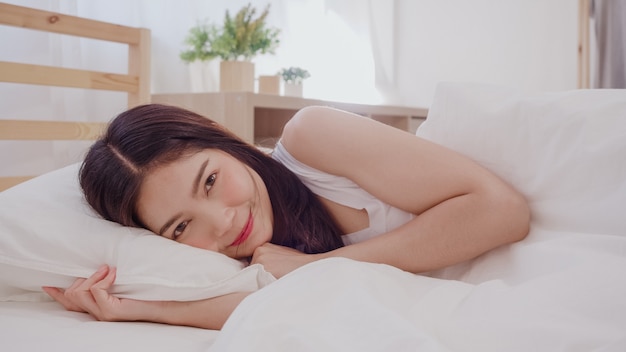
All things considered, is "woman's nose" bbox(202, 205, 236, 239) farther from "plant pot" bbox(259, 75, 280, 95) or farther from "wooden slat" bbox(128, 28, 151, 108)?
"plant pot" bbox(259, 75, 280, 95)

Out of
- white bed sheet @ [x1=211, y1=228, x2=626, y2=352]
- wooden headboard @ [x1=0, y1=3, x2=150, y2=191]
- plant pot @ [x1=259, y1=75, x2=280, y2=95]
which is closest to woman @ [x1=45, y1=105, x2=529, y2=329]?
white bed sheet @ [x1=211, y1=228, x2=626, y2=352]

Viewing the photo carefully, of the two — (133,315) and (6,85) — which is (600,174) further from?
(6,85)

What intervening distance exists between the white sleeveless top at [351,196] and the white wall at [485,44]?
2340 mm

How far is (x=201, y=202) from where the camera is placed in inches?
34.8

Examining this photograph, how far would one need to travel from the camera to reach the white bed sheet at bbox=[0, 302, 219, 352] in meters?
0.66

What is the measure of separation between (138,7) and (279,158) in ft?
5.37

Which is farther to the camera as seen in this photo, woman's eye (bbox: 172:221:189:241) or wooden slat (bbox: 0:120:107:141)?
wooden slat (bbox: 0:120:107:141)

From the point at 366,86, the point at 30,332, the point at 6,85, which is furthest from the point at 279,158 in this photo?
the point at 366,86

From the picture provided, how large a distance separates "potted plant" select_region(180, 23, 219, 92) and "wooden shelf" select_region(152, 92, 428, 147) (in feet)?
0.74

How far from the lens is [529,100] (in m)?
0.93

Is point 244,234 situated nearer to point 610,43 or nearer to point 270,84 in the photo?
point 270,84

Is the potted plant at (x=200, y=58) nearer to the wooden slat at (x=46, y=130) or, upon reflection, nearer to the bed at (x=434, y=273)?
the wooden slat at (x=46, y=130)

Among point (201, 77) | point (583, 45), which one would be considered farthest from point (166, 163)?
point (583, 45)

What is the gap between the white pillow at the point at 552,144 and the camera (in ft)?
2.72
